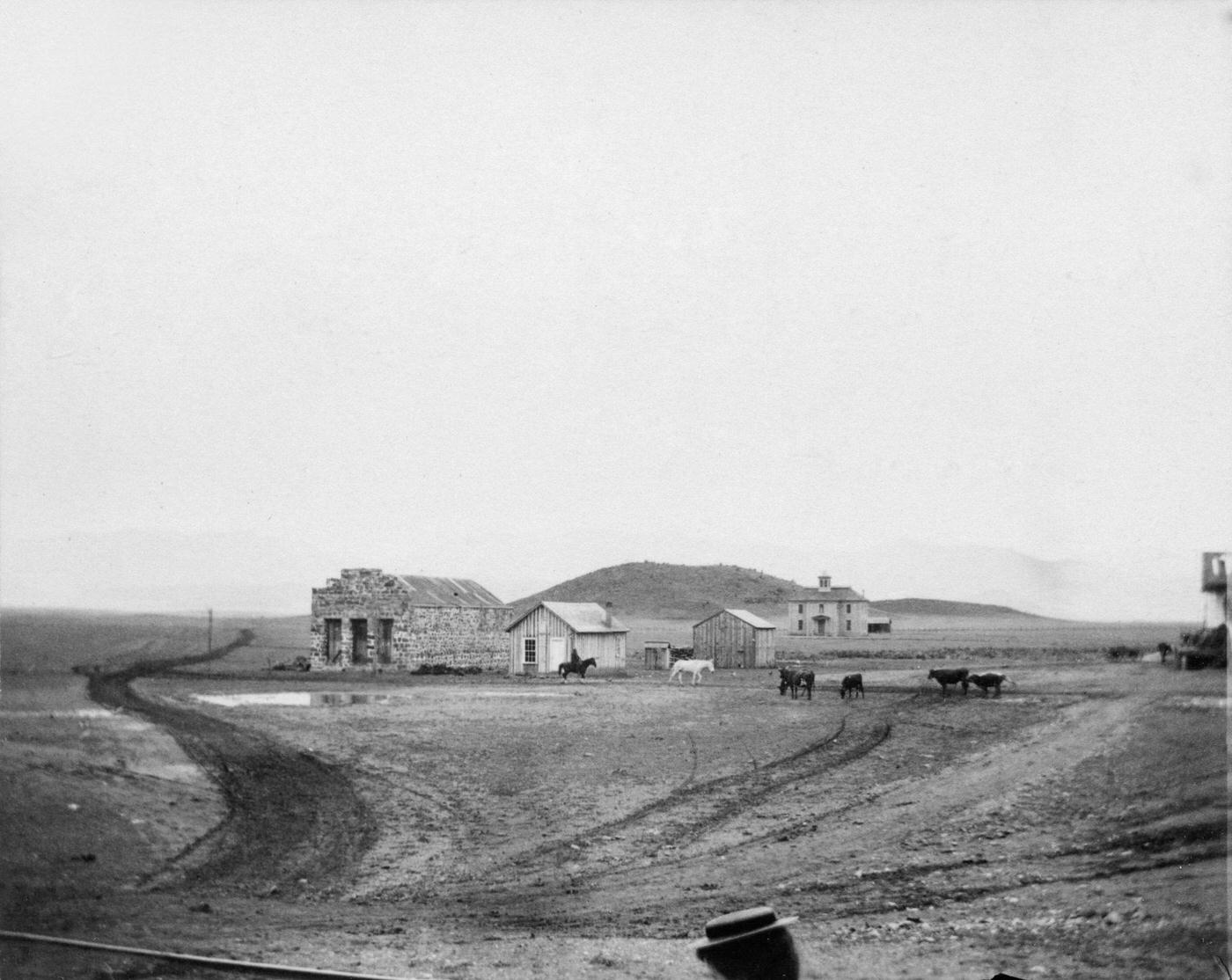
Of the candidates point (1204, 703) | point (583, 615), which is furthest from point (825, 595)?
point (1204, 703)

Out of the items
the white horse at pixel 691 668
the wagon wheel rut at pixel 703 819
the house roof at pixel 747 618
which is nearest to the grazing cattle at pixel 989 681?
the wagon wheel rut at pixel 703 819

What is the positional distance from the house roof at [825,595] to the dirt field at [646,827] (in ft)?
1.62

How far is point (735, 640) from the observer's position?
6.41 metres

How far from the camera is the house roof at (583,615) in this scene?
648cm

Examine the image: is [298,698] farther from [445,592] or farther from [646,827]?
[646,827]

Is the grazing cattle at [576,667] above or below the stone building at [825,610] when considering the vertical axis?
below

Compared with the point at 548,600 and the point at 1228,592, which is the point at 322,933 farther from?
the point at 1228,592

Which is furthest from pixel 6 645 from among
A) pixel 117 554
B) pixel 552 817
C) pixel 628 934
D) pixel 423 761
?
pixel 628 934

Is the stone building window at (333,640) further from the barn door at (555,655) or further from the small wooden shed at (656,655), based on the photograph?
the small wooden shed at (656,655)

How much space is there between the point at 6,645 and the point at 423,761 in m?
3.28

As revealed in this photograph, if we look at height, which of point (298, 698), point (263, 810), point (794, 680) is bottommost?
point (263, 810)

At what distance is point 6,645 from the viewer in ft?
21.3

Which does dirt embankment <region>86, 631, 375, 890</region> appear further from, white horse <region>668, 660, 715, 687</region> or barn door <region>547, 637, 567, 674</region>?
white horse <region>668, 660, 715, 687</region>

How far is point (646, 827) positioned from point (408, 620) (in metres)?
2.47
